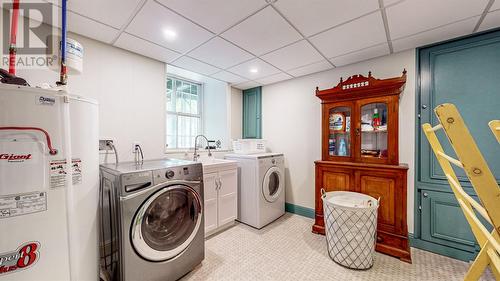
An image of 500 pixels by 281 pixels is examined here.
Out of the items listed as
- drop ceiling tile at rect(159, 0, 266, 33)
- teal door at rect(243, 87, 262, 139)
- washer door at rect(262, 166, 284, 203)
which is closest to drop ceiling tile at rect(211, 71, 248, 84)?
teal door at rect(243, 87, 262, 139)

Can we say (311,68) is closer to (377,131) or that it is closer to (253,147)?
(377,131)

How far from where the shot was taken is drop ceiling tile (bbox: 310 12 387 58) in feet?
5.78

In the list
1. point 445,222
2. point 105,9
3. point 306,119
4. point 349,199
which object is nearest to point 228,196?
point 349,199

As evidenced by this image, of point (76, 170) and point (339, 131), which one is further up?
point (339, 131)

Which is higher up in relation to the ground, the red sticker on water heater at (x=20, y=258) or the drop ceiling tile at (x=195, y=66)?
the drop ceiling tile at (x=195, y=66)

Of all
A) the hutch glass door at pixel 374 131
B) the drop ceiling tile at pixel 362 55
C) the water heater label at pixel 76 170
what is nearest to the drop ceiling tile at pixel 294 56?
the drop ceiling tile at pixel 362 55

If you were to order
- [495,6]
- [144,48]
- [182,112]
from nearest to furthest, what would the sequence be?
[495,6] → [144,48] → [182,112]

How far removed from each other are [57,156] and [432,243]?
11.5ft

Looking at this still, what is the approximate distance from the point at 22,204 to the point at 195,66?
223 cm

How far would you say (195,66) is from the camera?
273cm

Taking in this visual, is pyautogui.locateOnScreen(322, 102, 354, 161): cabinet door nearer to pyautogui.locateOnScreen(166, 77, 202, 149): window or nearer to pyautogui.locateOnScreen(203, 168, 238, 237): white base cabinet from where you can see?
pyautogui.locateOnScreen(203, 168, 238, 237): white base cabinet

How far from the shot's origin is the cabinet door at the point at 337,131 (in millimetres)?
2588

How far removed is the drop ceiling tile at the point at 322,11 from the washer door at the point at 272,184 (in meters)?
1.94

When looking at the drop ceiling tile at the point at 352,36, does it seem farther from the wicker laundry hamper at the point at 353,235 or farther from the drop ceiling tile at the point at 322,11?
the wicker laundry hamper at the point at 353,235
